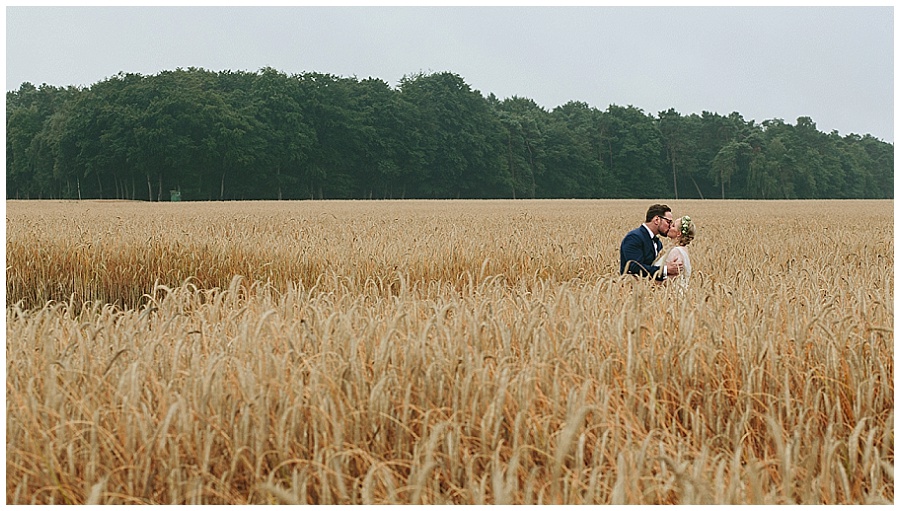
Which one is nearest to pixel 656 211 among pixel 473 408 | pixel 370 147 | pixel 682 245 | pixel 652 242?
pixel 652 242

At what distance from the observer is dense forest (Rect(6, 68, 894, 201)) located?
53.2 meters

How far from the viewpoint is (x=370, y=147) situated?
61.2 m

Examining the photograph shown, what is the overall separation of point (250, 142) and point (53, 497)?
183 ft

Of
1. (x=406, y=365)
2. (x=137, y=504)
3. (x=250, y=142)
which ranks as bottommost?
(x=137, y=504)

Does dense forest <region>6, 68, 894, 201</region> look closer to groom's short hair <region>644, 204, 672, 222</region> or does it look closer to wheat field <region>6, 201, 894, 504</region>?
groom's short hair <region>644, 204, 672, 222</region>

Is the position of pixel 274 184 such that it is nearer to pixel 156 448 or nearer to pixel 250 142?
pixel 250 142

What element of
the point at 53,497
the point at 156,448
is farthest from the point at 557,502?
the point at 53,497

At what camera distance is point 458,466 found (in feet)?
7.14

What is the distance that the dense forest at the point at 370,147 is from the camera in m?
53.2

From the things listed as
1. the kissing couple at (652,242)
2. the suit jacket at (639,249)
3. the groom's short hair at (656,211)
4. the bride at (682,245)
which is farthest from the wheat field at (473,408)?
the groom's short hair at (656,211)

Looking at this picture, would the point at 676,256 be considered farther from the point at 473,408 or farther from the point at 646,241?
the point at 473,408

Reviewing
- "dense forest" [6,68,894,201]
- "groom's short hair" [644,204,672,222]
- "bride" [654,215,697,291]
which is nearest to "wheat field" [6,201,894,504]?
"bride" [654,215,697,291]

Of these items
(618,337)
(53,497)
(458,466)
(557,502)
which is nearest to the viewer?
(557,502)

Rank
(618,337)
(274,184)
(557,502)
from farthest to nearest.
→ (274,184)
(618,337)
(557,502)
